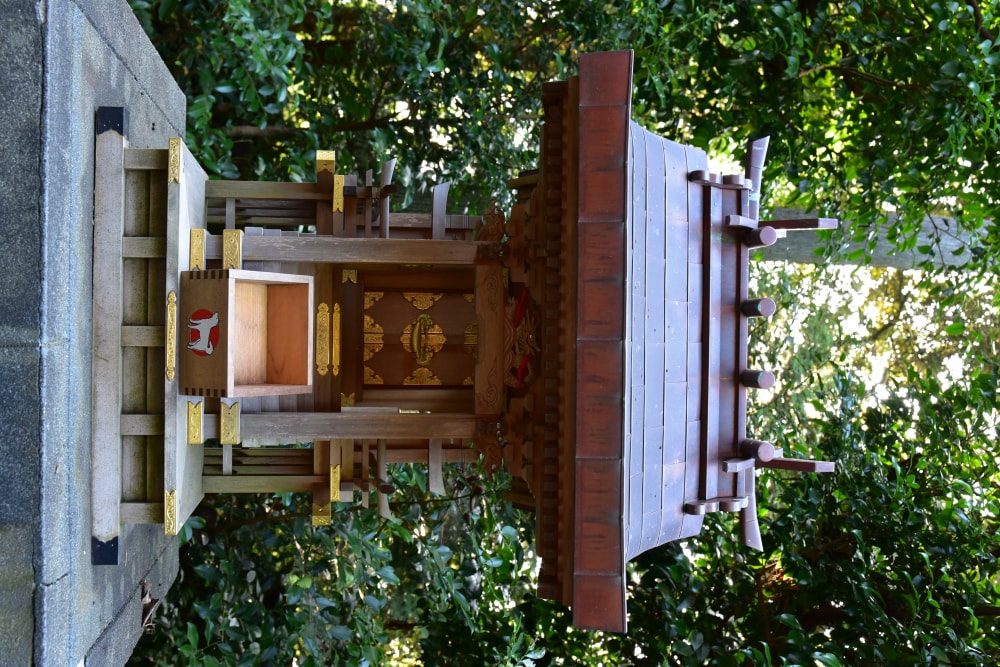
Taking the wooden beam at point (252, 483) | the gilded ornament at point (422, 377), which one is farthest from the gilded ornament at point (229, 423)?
the gilded ornament at point (422, 377)

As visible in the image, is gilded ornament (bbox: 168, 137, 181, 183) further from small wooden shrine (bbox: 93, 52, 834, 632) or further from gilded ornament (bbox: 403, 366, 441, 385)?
gilded ornament (bbox: 403, 366, 441, 385)

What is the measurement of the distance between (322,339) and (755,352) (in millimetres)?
5576

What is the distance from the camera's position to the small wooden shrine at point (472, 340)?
13.4ft

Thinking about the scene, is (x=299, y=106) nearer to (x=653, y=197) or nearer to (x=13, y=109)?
(x=13, y=109)

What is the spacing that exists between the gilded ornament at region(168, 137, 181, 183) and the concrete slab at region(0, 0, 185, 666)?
1.48 feet

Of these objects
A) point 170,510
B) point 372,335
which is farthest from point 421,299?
point 170,510

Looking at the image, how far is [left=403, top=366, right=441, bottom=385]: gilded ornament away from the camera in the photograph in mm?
5555

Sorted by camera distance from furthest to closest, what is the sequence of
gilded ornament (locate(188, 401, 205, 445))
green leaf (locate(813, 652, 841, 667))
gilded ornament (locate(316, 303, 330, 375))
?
green leaf (locate(813, 652, 841, 667))
gilded ornament (locate(316, 303, 330, 375))
gilded ornament (locate(188, 401, 205, 445))

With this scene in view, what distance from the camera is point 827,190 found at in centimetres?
879

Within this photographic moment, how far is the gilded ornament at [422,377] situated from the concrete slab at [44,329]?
2.10 meters

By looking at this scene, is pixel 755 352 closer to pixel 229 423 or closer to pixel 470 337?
pixel 470 337

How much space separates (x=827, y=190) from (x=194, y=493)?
24.3 feet

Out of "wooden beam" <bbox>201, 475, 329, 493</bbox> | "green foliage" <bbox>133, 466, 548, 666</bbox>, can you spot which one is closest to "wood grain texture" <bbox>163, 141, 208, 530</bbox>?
"wooden beam" <bbox>201, 475, 329, 493</bbox>

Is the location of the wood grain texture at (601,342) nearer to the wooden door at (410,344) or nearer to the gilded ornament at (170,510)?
the wooden door at (410,344)
